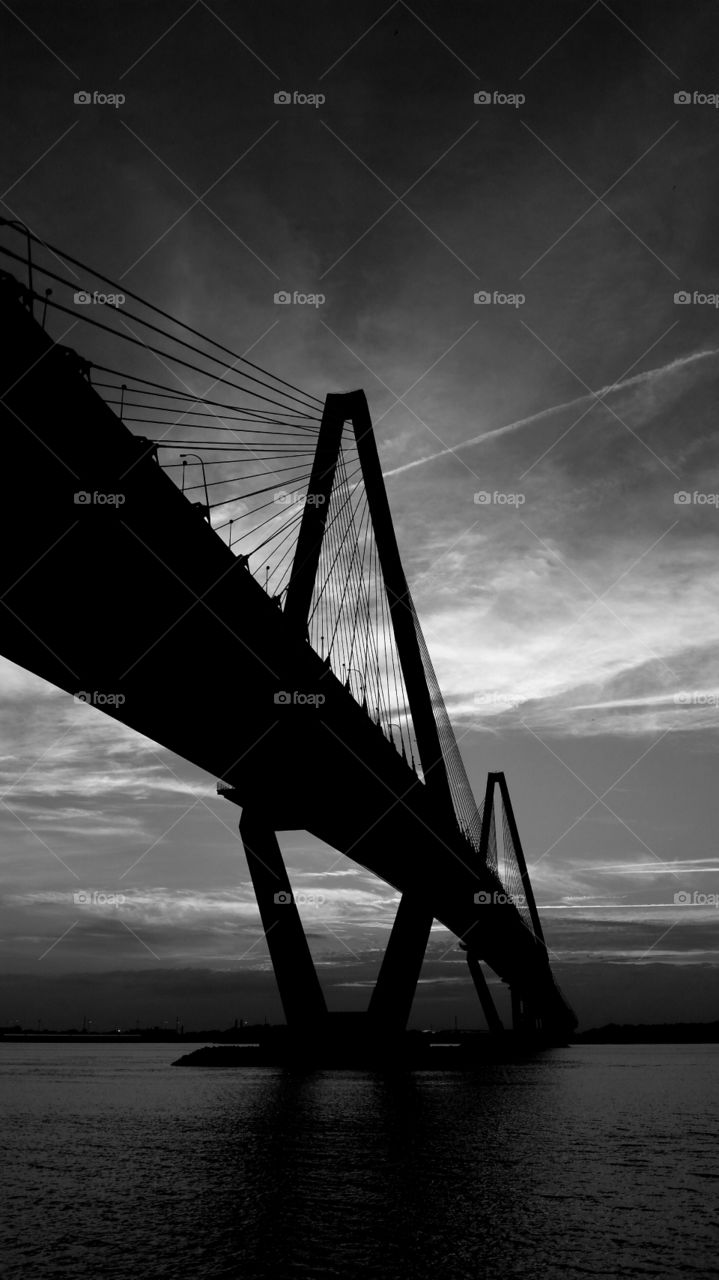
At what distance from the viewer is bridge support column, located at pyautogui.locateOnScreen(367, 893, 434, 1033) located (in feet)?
127

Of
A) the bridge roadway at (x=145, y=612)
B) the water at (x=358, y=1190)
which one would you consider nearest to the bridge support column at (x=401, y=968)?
the water at (x=358, y=1190)

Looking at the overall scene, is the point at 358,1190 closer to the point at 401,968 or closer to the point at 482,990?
the point at 401,968

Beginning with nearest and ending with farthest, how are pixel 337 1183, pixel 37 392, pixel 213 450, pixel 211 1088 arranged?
1. pixel 37 392
2. pixel 337 1183
3. pixel 213 450
4. pixel 211 1088

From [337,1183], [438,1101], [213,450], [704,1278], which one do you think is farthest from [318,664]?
Result: [438,1101]

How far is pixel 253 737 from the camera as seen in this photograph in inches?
973

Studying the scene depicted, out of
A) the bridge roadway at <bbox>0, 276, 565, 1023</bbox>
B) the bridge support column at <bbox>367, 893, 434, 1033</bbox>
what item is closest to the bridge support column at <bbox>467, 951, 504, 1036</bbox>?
the bridge support column at <bbox>367, 893, 434, 1033</bbox>

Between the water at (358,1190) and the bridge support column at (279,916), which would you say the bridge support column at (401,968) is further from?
the bridge support column at (279,916)

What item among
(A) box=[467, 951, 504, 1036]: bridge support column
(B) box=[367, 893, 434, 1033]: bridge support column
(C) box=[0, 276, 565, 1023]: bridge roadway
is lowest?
(A) box=[467, 951, 504, 1036]: bridge support column

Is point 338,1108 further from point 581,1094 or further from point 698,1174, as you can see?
point 581,1094

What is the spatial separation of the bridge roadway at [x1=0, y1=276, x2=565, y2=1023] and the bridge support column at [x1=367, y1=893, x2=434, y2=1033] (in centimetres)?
1014

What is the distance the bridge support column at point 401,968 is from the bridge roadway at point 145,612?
10137mm

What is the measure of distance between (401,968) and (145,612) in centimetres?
2547

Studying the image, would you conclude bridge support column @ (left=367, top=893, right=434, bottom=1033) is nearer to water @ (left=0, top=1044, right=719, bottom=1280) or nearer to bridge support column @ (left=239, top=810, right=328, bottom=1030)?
water @ (left=0, top=1044, right=719, bottom=1280)

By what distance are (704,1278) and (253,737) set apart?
1449cm
